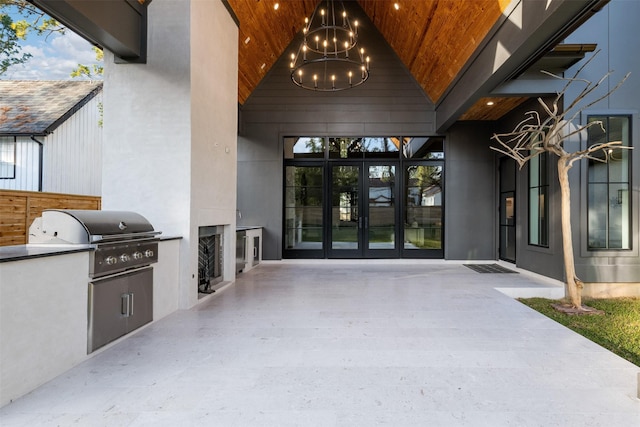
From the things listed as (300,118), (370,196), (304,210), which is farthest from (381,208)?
(300,118)

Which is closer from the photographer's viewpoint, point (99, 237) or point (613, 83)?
point (99, 237)

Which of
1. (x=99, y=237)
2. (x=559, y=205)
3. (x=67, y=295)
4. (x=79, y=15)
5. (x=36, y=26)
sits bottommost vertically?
(x=67, y=295)

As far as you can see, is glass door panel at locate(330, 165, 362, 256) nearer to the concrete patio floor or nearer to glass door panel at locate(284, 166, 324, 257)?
glass door panel at locate(284, 166, 324, 257)

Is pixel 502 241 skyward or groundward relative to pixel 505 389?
skyward

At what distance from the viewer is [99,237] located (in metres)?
2.66

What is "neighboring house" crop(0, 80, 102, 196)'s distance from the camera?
29.2ft

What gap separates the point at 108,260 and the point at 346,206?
223 inches

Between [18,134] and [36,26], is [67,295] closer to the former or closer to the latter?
[36,26]

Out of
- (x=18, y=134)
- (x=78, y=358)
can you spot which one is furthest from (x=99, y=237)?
(x=18, y=134)

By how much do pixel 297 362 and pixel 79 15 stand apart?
11.9 ft

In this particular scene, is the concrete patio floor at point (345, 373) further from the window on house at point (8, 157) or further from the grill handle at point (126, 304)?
the window on house at point (8, 157)

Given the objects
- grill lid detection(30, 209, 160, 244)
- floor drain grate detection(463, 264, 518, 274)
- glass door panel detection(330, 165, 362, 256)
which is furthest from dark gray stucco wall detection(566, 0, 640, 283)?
grill lid detection(30, 209, 160, 244)

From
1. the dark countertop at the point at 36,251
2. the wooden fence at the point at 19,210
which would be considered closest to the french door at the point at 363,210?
the wooden fence at the point at 19,210

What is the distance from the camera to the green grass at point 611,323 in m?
3.10
